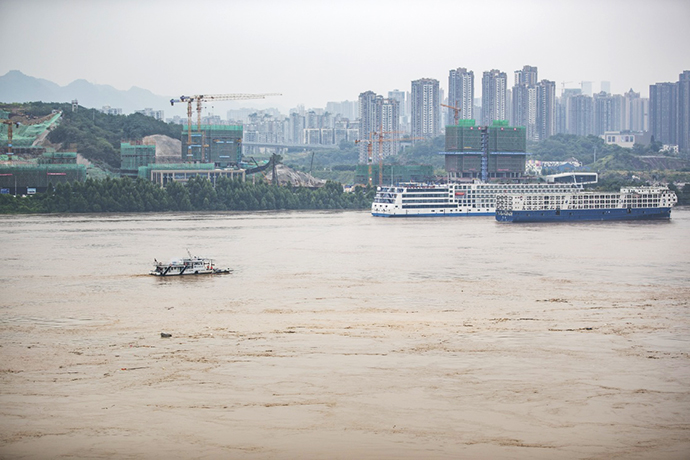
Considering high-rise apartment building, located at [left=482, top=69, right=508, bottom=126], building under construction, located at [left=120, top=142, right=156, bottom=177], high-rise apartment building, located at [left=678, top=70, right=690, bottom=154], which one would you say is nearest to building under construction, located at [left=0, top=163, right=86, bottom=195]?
building under construction, located at [left=120, top=142, right=156, bottom=177]

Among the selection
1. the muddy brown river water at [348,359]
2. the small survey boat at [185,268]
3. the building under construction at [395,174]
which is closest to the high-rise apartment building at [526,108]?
the building under construction at [395,174]

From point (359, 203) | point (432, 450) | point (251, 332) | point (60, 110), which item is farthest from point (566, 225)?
point (60, 110)

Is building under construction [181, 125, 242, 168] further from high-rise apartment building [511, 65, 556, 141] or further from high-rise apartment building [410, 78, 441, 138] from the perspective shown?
high-rise apartment building [511, 65, 556, 141]

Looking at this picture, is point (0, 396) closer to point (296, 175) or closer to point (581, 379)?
point (581, 379)

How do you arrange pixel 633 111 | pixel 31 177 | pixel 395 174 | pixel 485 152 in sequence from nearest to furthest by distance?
1. pixel 31 177
2. pixel 395 174
3. pixel 485 152
4. pixel 633 111

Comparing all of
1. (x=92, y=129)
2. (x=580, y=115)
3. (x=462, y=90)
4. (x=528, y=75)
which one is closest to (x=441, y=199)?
(x=92, y=129)

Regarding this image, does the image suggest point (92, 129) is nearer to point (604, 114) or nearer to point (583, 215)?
point (583, 215)

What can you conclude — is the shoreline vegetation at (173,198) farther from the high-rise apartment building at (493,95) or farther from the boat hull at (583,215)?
the high-rise apartment building at (493,95)
